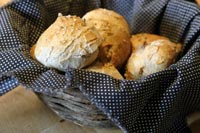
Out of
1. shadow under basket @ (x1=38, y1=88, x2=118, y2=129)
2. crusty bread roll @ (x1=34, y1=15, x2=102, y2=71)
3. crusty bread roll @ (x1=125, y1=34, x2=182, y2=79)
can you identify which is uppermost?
crusty bread roll @ (x1=34, y1=15, x2=102, y2=71)

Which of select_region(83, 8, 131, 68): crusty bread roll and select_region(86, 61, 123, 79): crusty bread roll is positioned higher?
select_region(83, 8, 131, 68): crusty bread roll

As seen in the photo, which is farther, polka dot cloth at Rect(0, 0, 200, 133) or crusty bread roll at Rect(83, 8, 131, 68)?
crusty bread roll at Rect(83, 8, 131, 68)

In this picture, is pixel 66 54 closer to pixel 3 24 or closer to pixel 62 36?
pixel 62 36

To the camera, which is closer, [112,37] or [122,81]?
[122,81]

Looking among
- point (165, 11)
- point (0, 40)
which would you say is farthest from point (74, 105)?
point (165, 11)
